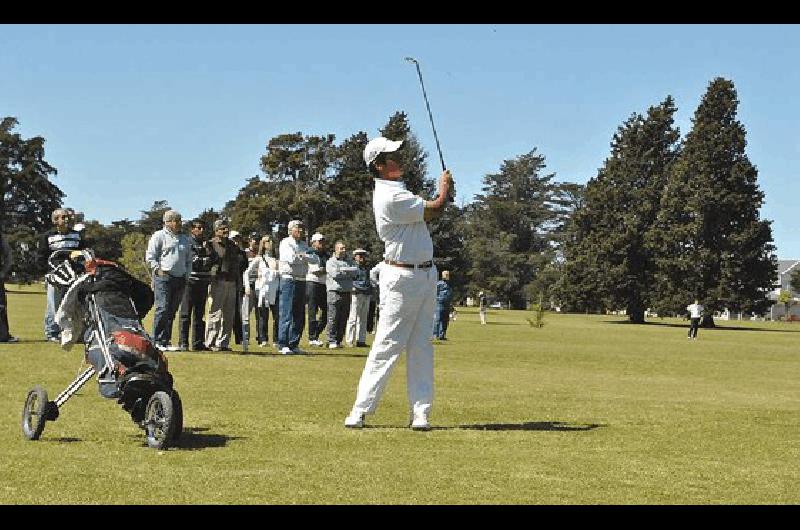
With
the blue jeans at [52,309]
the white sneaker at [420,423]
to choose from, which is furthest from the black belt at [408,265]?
the blue jeans at [52,309]

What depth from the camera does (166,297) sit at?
19.6 meters

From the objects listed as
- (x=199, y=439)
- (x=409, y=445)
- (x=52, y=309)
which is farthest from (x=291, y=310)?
(x=409, y=445)

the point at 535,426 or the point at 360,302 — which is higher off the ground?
the point at 360,302

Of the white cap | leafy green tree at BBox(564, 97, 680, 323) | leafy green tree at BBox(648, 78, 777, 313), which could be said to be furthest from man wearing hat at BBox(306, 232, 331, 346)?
leafy green tree at BBox(564, 97, 680, 323)

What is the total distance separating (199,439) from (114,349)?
3.21ft

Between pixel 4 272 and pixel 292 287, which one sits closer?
pixel 292 287

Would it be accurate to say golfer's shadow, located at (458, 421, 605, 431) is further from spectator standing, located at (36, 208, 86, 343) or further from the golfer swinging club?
spectator standing, located at (36, 208, 86, 343)

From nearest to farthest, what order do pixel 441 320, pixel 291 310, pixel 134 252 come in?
pixel 291 310 → pixel 441 320 → pixel 134 252

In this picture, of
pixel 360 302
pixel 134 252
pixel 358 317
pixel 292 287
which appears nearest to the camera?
pixel 292 287

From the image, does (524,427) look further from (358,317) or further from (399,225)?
(358,317)

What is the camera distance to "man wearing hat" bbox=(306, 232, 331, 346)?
23.0 m

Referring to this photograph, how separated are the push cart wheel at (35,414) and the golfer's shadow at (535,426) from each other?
364 centimetres
